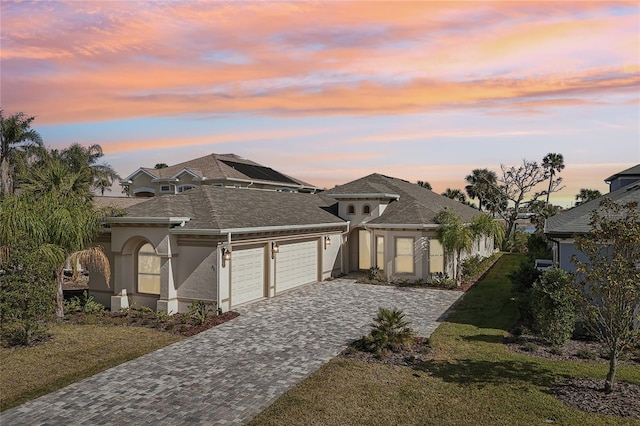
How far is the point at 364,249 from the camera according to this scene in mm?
28641

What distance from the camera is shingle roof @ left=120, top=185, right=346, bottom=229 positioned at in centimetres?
1784

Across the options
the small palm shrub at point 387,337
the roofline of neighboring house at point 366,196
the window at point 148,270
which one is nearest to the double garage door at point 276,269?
the window at point 148,270

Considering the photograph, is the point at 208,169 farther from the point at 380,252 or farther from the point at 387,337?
the point at 387,337

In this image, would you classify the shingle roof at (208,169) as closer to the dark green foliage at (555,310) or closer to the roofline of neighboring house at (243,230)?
the roofline of neighboring house at (243,230)

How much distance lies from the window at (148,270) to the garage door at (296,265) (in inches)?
214

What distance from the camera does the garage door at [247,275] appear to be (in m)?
18.1

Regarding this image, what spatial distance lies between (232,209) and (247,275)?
120 inches

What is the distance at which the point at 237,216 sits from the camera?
1919 centimetres

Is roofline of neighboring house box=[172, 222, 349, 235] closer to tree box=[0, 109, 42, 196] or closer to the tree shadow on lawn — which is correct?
the tree shadow on lawn

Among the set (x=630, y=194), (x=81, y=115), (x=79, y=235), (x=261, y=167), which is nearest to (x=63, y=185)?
(x=79, y=235)

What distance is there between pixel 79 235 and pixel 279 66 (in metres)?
9.77

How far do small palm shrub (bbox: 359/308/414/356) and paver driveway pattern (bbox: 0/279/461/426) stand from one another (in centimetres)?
102

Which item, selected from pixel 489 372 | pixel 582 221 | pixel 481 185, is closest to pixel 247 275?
pixel 489 372

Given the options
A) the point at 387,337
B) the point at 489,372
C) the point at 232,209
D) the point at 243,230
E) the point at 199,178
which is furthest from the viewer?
the point at 199,178
